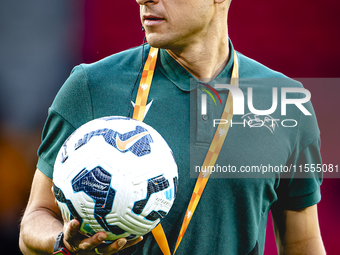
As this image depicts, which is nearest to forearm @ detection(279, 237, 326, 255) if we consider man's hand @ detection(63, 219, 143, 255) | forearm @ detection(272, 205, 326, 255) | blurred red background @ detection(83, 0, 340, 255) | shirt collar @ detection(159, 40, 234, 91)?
forearm @ detection(272, 205, 326, 255)

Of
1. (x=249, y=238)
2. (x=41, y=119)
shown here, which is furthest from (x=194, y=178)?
(x=41, y=119)

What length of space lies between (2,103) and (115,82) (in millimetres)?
2402

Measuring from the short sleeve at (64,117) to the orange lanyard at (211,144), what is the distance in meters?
0.18

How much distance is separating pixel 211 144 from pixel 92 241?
0.58 metres

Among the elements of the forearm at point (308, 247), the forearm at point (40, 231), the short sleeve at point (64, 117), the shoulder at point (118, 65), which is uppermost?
the shoulder at point (118, 65)

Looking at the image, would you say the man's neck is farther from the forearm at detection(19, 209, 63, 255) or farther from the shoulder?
the forearm at detection(19, 209, 63, 255)

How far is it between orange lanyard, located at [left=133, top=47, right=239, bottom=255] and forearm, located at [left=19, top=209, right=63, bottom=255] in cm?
32

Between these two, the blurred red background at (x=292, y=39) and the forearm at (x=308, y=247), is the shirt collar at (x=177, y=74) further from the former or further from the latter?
the blurred red background at (x=292, y=39)

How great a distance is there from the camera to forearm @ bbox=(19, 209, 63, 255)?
53.3 inches

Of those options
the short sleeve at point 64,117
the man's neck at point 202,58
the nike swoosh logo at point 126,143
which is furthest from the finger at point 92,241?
the man's neck at point 202,58

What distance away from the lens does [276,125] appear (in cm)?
163

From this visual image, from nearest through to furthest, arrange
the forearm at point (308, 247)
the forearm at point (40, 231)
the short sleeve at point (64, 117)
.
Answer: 1. the forearm at point (40, 231)
2. the short sleeve at point (64, 117)
3. the forearm at point (308, 247)

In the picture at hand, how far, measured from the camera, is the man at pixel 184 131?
1450 mm

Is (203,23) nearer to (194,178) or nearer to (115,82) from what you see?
(115,82)
